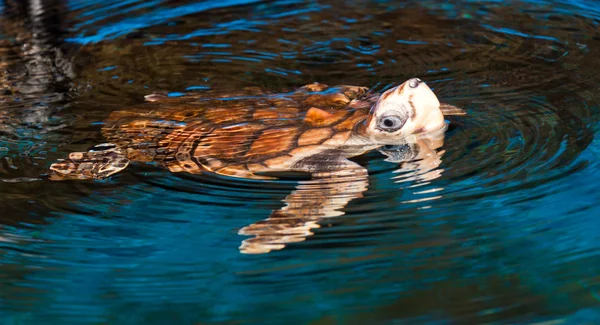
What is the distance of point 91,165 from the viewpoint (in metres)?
4.51

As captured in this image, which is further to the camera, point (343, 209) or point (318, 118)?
point (318, 118)

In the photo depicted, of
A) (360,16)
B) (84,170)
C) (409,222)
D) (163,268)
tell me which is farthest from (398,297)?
(360,16)

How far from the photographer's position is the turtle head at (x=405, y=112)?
4.50 meters

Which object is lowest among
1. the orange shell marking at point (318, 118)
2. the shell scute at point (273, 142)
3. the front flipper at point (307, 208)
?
the front flipper at point (307, 208)

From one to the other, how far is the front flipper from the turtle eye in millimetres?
378

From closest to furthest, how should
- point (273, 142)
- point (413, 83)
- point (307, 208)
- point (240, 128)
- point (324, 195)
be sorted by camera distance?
point (307, 208) < point (324, 195) < point (413, 83) < point (273, 142) < point (240, 128)

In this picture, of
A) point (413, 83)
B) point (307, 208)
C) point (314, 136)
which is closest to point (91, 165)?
point (314, 136)

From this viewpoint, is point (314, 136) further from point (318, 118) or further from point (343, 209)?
point (343, 209)

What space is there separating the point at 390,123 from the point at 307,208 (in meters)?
1.04

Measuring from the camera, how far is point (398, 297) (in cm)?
318

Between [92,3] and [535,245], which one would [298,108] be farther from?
[92,3]

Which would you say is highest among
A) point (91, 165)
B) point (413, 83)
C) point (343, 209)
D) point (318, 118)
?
point (413, 83)

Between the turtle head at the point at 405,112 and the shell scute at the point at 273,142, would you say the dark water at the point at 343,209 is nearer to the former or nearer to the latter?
the turtle head at the point at 405,112

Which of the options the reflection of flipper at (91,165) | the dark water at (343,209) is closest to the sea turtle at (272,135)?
the reflection of flipper at (91,165)
